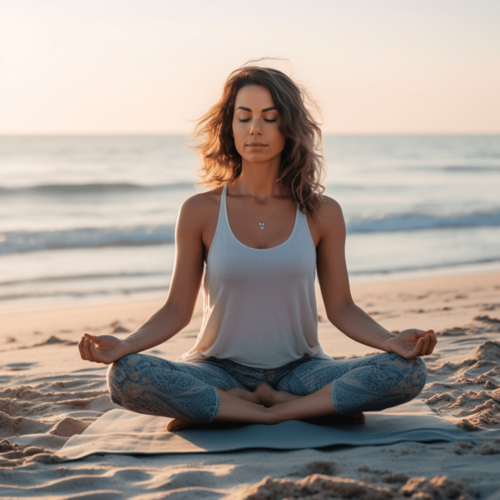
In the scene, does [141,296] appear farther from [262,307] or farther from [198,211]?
[262,307]

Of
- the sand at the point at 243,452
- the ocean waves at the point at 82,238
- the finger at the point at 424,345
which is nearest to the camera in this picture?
the sand at the point at 243,452

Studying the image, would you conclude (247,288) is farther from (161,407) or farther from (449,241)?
(449,241)

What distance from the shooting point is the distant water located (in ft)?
26.3

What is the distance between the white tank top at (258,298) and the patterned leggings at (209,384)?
0.56 feet

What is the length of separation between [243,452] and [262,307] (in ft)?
2.17

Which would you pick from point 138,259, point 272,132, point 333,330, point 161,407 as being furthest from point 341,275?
point 138,259

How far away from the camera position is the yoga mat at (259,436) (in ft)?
8.73

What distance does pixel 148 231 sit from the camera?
11820 millimetres

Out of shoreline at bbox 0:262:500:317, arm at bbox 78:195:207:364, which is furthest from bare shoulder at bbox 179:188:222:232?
shoreline at bbox 0:262:500:317

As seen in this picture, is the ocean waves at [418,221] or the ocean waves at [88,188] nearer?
the ocean waves at [418,221]

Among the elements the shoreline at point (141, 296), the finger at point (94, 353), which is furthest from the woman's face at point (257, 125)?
the shoreline at point (141, 296)

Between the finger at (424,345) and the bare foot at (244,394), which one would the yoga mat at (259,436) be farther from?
the finger at (424,345)

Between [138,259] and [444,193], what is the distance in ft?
43.1

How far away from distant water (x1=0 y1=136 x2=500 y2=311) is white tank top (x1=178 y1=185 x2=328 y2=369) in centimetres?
157
